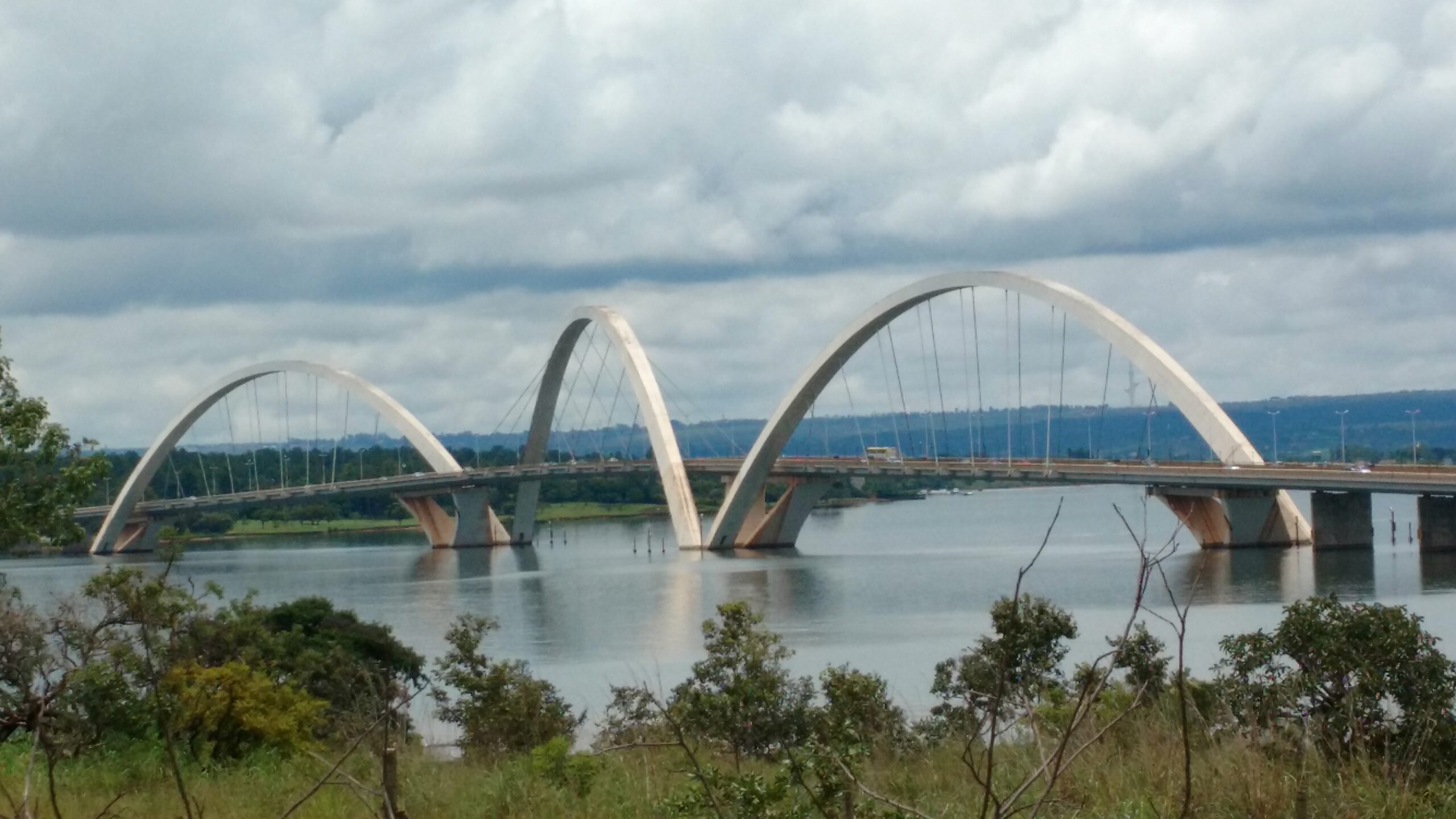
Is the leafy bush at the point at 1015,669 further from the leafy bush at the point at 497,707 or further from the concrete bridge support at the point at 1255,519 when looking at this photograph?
the concrete bridge support at the point at 1255,519

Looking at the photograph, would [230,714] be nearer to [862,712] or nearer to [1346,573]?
[862,712]

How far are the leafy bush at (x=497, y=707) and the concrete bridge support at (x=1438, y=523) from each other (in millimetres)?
42478

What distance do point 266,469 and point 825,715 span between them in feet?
405

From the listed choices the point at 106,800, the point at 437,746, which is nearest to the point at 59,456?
the point at 437,746

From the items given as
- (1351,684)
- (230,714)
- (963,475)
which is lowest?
(230,714)

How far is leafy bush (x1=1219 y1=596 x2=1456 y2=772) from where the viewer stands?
31.1ft

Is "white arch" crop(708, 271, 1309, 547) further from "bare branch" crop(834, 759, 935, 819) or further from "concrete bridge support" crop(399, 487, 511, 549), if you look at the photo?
"bare branch" crop(834, 759, 935, 819)

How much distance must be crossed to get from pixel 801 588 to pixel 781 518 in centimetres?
2522

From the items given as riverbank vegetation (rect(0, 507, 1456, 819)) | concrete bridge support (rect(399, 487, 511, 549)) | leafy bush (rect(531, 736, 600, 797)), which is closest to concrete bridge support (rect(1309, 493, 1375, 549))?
riverbank vegetation (rect(0, 507, 1456, 819))

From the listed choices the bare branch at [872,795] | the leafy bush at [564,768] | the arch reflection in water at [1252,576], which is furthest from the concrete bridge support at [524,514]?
the bare branch at [872,795]

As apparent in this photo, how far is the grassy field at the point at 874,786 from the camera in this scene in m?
8.00

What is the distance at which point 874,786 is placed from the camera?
8984 mm

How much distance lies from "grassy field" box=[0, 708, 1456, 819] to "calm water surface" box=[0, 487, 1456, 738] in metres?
3.47

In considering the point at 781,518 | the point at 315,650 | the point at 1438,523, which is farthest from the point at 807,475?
the point at 315,650
